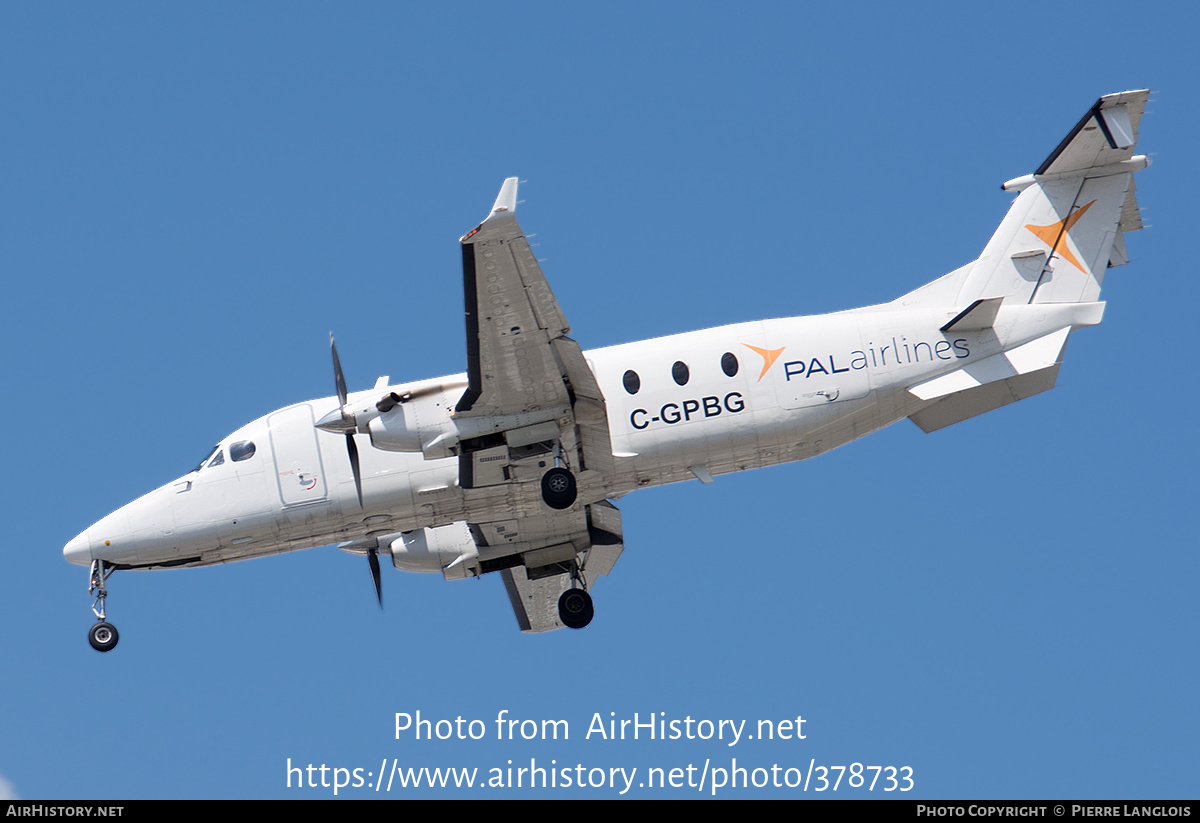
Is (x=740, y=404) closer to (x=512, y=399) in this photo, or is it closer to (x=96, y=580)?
(x=512, y=399)

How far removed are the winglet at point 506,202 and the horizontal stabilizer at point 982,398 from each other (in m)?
9.32

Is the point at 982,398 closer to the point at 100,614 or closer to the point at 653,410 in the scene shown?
the point at 653,410

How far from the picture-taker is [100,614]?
24016 millimetres

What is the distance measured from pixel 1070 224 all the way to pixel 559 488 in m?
11.3

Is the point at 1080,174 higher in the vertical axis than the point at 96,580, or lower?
higher

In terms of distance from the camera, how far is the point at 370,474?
76.8 ft

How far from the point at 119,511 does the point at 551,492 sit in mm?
8258

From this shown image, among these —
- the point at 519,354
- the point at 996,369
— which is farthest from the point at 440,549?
the point at 996,369

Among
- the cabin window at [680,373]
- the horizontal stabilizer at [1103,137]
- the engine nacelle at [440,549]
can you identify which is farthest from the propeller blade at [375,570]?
the horizontal stabilizer at [1103,137]

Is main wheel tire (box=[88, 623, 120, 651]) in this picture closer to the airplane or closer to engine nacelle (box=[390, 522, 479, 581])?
the airplane

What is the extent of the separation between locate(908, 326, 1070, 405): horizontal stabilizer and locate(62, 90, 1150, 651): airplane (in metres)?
0.03

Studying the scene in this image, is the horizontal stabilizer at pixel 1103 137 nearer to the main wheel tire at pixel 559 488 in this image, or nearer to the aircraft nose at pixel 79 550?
the main wheel tire at pixel 559 488

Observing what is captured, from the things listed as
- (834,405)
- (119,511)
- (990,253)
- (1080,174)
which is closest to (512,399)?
(834,405)

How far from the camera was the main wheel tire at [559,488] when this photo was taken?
22.0 metres
